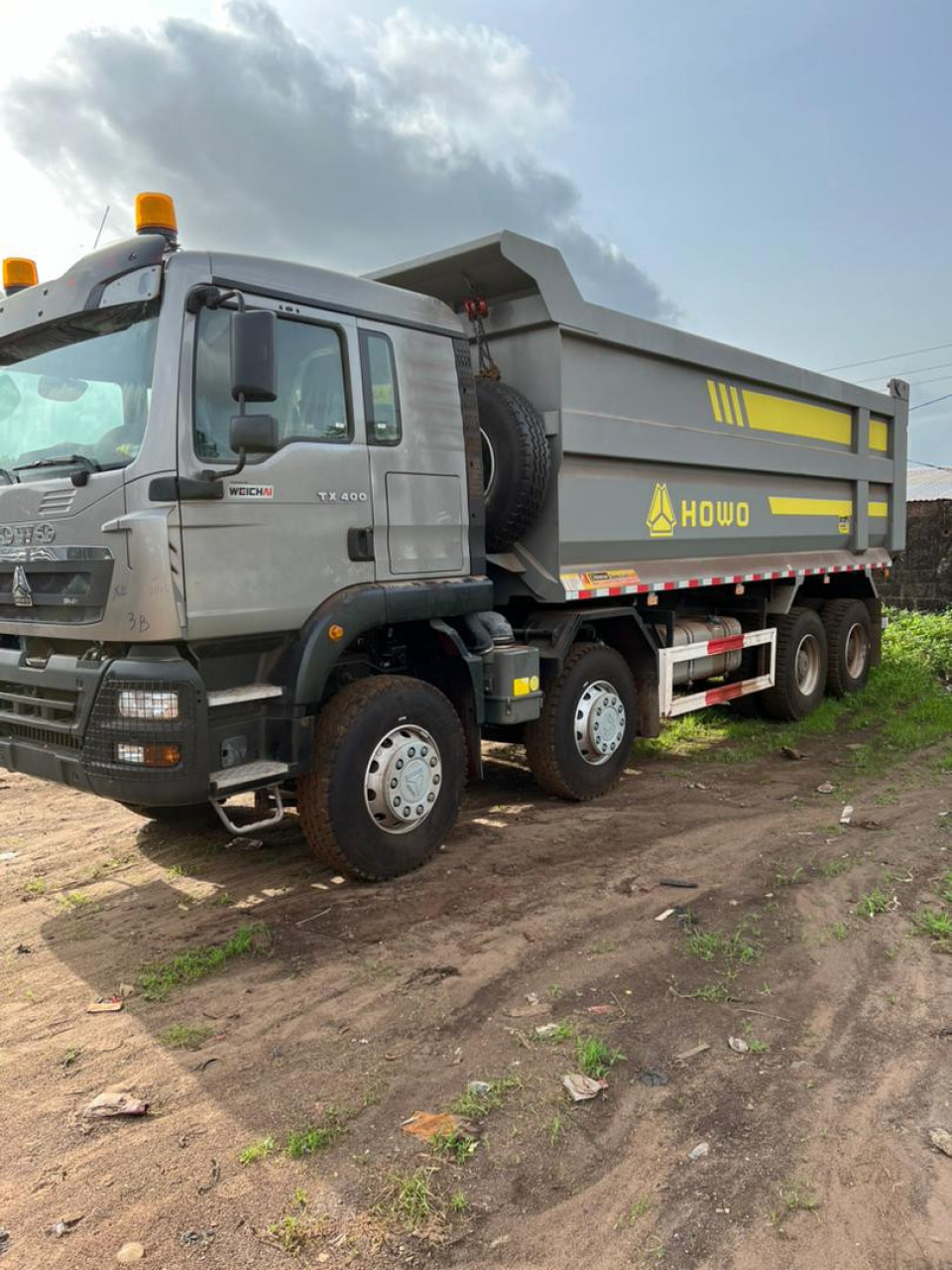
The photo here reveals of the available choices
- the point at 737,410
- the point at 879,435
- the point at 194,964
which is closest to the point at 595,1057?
the point at 194,964

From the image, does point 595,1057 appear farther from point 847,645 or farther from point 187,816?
point 847,645

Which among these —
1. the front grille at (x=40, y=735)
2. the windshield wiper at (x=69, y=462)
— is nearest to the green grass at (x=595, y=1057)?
the front grille at (x=40, y=735)

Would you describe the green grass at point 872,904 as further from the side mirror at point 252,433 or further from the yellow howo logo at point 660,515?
the side mirror at point 252,433

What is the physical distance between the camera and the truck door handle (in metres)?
4.41

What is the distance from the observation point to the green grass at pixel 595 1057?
2.94m

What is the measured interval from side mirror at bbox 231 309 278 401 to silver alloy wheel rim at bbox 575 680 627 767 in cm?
310

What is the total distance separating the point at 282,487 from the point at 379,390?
33.0 inches

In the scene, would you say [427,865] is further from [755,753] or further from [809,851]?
[755,753]

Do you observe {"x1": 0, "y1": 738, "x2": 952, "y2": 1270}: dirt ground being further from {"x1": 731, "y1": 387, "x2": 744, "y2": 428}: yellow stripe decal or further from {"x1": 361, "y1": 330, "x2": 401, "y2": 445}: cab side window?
{"x1": 731, "y1": 387, "x2": 744, "y2": 428}: yellow stripe decal

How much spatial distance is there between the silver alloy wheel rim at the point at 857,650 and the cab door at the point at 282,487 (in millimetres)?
6653

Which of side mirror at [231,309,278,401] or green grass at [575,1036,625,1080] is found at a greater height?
side mirror at [231,309,278,401]

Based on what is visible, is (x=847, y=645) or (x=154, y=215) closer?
(x=154, y=215)

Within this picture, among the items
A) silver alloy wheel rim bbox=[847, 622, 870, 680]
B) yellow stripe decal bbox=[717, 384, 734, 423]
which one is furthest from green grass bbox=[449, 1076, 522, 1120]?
silver alloy wheel rim bbox=[847, 622, 870, 680]

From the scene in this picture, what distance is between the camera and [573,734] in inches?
231
